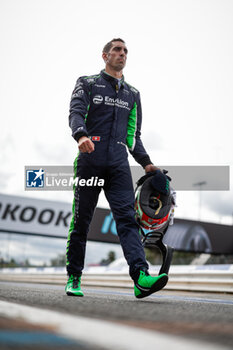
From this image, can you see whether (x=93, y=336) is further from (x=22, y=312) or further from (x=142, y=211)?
(x=142, y=211)

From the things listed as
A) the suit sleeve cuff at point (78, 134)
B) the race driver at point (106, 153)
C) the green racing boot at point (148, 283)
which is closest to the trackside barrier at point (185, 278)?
the race driver at point (106, 153)

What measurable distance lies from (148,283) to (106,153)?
1.07 meters

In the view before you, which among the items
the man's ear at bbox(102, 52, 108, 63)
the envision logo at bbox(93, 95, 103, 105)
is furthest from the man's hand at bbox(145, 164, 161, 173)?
the man's ear at bbox(102, 52, 108, 63)

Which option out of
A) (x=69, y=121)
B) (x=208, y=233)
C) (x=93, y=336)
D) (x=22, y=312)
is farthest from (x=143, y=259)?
(x=208, y=233)

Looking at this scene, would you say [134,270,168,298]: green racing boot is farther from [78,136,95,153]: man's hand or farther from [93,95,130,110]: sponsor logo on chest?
[93,95,130,110]: sponsor logo on chest

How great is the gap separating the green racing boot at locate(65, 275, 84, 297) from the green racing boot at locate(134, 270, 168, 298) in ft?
1.84

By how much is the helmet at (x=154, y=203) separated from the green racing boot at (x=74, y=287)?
2.28 ft

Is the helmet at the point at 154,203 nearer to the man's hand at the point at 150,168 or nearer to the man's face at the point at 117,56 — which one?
the man's hand at the point at 150,168

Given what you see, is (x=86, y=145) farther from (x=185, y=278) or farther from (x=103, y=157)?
(x=185, y=278)

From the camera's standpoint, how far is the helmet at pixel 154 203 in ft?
11.8

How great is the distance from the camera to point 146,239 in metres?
3.65

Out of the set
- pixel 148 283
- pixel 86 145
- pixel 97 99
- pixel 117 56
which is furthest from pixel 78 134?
pixel 148 283

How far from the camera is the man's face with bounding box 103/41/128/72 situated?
391 centimetres

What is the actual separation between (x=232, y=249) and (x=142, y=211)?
1321 inches
